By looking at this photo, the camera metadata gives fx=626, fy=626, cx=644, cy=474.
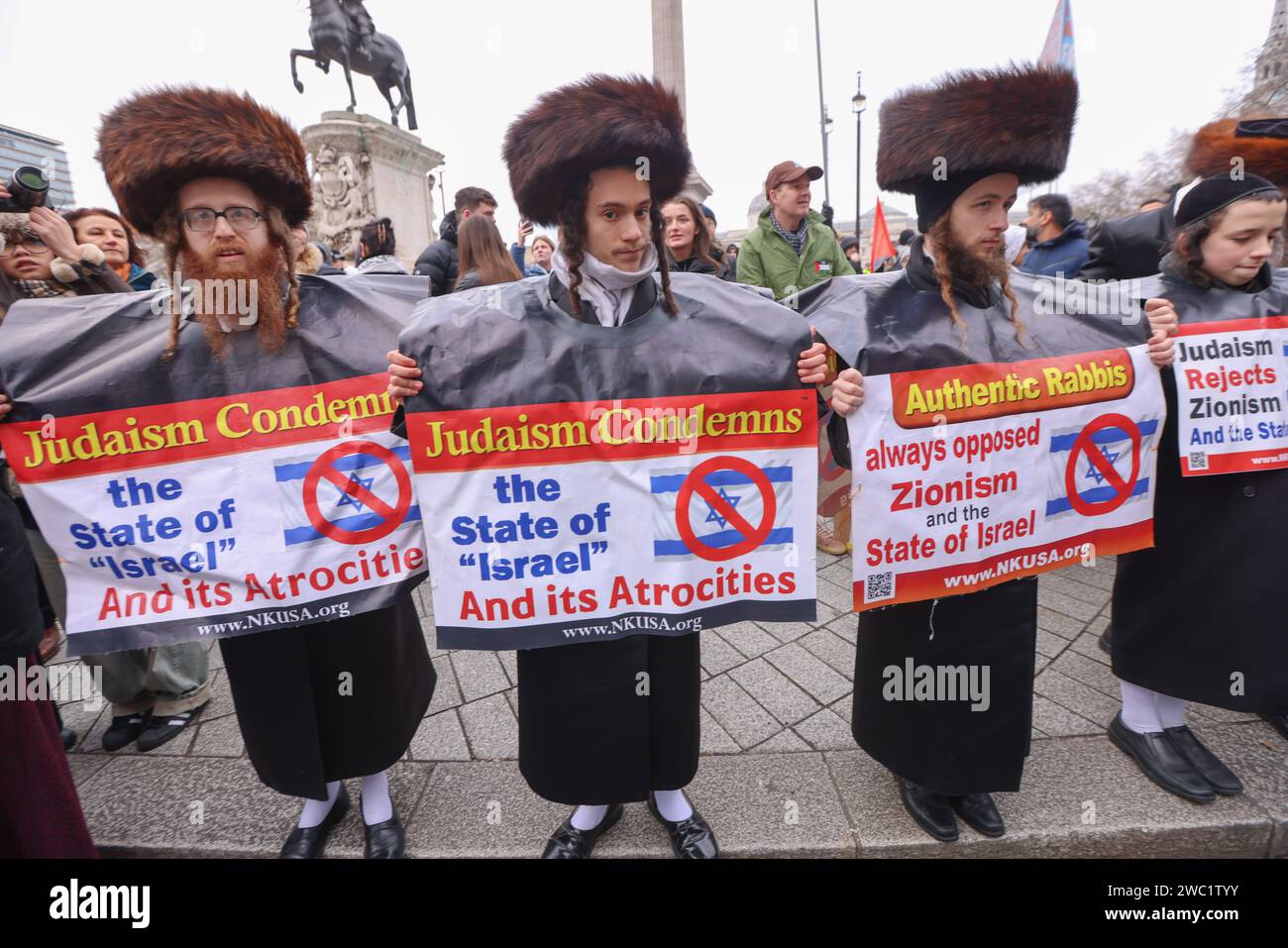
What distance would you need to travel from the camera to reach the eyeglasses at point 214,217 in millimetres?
1954

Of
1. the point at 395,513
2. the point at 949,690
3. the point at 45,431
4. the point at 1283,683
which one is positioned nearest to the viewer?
→ the point at 45,431

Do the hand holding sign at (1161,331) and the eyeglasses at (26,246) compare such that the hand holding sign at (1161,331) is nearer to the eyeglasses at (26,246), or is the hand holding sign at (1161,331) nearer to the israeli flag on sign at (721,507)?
the israeli flag on sign at (721,507)

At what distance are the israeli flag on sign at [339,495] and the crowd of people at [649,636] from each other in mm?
359

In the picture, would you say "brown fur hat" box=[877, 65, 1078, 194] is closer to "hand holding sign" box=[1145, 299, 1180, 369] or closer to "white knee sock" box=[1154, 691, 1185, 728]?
"hand holding sign" box=[1145, 299, 1180, 369]

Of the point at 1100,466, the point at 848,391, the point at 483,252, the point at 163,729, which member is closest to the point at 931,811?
the point at 1100,466

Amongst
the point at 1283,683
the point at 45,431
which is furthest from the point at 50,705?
the point at 1283,683

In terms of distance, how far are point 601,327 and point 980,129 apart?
1353 millimetres

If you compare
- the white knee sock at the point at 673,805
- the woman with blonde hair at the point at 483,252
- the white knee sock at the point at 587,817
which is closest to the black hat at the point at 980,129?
the white knee sock at the point at 673,805

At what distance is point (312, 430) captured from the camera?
6.46 ft

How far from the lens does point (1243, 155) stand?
2.39 m

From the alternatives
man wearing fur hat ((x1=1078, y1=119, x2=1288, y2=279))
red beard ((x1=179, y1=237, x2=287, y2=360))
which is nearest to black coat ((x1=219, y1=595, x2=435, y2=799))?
red beard ((x1=179, y1=237, x2=287, y2=360))

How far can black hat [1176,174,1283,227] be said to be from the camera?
2240 millimetres
